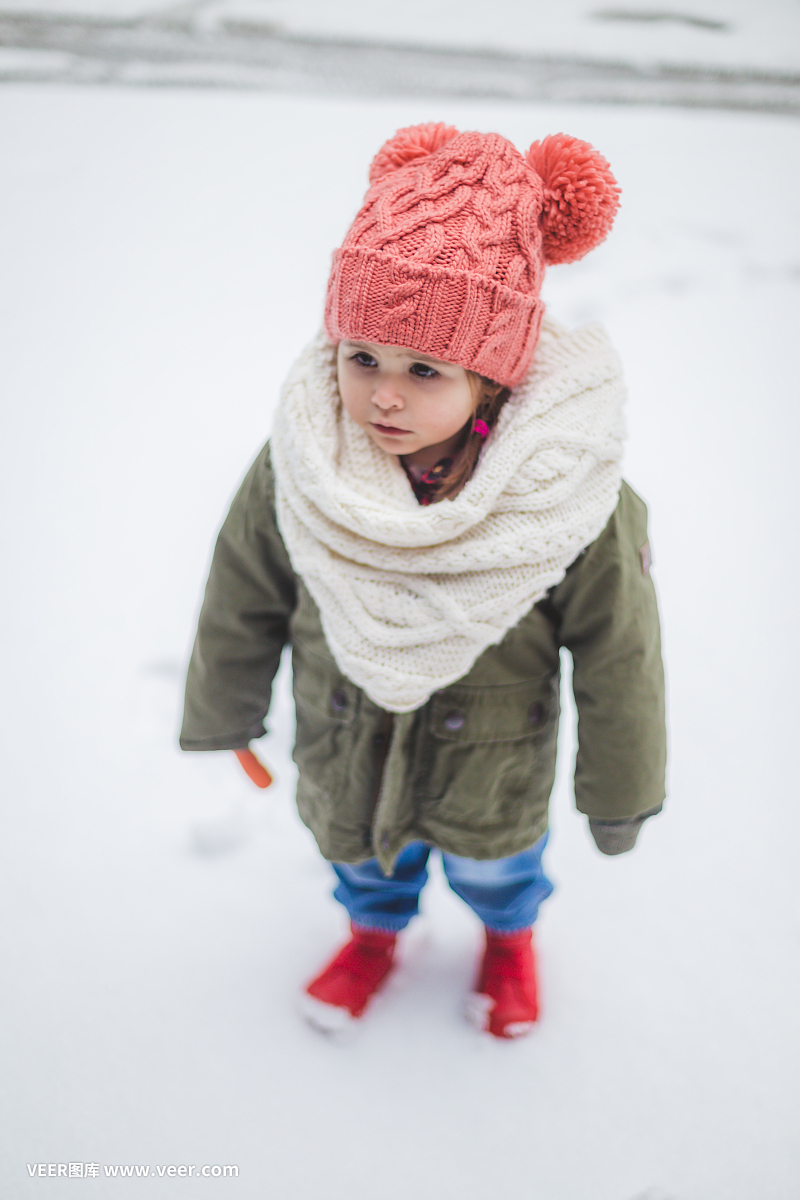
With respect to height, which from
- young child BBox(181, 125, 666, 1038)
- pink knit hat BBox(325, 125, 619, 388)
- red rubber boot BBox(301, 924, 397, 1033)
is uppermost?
pink knit hat BBox(325, 125, 619, 388)

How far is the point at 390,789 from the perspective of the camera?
29.8 inches

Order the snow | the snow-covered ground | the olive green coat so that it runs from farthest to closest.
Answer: the snow, the snow-covered ground, the olive green coat

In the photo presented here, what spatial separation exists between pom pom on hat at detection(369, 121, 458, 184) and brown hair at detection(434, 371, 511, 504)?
20cm

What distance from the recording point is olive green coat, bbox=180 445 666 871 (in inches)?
27.7

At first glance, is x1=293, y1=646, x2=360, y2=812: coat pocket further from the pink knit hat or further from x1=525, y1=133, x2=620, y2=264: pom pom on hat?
x1=525, y1=133, x2=620, y2=264: pom pom on hat

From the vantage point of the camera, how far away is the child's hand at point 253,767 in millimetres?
874

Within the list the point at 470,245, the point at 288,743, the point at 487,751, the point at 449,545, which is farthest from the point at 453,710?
the point at 288,743

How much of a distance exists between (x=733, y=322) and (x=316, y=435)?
1373 mm

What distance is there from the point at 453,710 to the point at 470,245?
0.38 metres

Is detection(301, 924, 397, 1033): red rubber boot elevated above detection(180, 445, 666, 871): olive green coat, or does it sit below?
below

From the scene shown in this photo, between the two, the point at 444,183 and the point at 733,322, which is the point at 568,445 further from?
the point at 733,322

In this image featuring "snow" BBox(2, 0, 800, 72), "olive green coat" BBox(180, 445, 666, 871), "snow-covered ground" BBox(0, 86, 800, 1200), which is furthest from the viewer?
"snow" BBox(2, 0, 800, 72)

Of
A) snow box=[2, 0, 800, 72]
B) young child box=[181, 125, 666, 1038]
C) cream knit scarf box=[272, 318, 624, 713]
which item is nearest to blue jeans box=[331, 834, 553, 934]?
young child box=[181, 125, 666, 1038]

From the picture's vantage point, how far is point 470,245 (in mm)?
586
